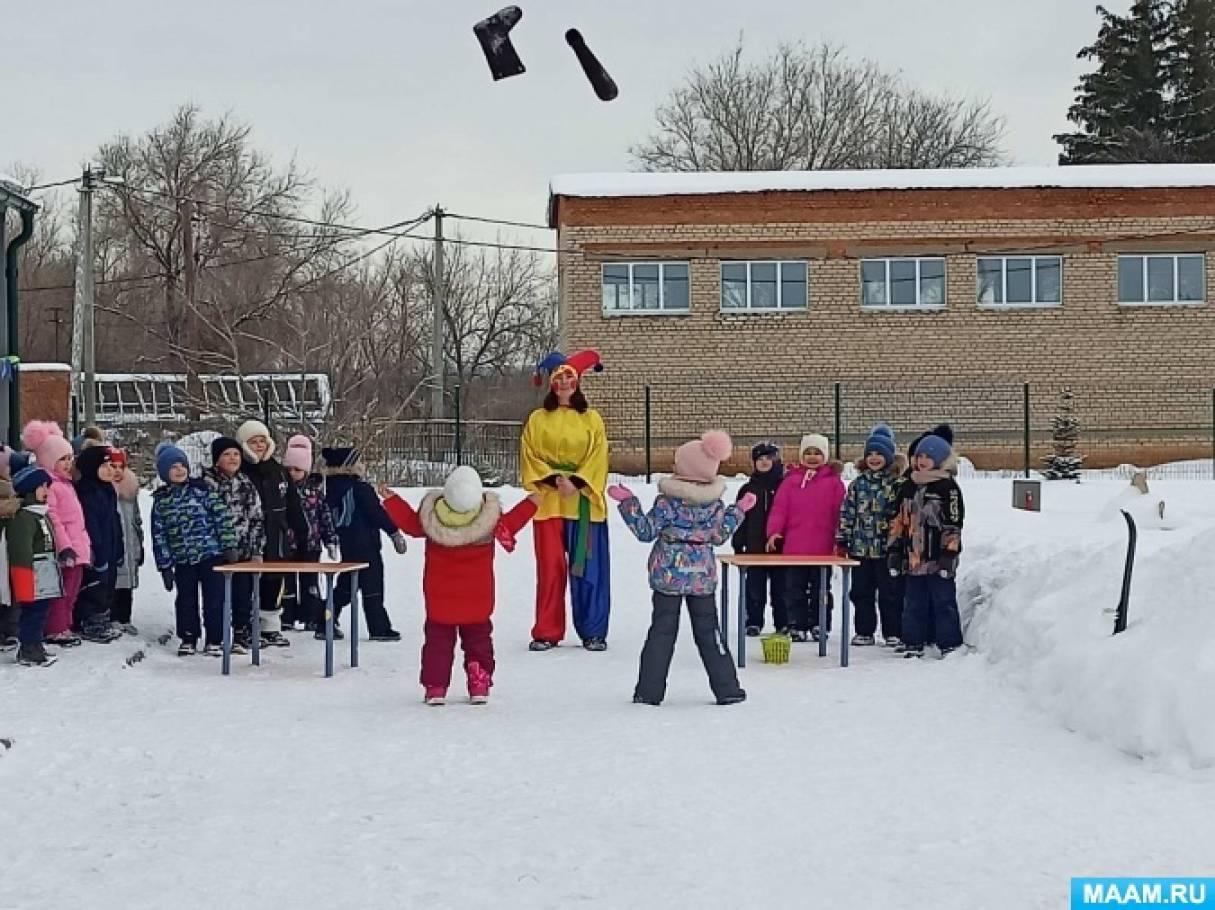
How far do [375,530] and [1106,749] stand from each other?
20.5ft

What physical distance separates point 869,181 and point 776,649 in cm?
2044

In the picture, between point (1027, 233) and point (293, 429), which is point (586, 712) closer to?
point (293, 429)

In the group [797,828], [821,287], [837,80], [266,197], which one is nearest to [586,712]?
[797,828]

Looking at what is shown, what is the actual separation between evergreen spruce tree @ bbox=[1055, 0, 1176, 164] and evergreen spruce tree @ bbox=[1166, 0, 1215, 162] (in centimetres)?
30

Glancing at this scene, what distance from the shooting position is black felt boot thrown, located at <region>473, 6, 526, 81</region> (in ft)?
23.3

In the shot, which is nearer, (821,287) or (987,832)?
(987,832)

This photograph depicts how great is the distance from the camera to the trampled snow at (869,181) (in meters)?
29.4

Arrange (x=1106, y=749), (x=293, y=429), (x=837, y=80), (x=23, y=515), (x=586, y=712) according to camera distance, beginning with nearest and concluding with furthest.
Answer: (x=1106, y=749) < (x=586, y=712) < (x=23, y=515) < (x=293, y=429) < (x=837, y=80)

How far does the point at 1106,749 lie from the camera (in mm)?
7469

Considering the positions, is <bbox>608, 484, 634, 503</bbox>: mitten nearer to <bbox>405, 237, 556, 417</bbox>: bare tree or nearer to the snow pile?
the snow pile

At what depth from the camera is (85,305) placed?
97.3ft

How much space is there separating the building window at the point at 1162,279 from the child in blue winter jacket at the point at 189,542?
923 inches

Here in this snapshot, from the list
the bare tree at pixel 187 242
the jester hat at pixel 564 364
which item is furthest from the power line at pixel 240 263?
the jester hat at pixel 564 364

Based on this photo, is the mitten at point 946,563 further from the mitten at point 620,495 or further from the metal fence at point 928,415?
the metal fence at point 928,415
